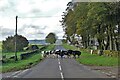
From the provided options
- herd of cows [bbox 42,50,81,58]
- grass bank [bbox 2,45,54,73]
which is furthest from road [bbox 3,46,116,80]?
herd of cows [bbox 42,50,81,58]

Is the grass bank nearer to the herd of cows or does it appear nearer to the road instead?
the road

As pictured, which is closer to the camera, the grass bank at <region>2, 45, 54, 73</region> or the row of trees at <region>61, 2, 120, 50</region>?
the grass bank at <region>2, 45, 54, 73</region>

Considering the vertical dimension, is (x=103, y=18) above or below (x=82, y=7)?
below

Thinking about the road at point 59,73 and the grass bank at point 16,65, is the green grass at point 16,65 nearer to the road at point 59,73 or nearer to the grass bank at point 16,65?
the grass bank at point 16,65

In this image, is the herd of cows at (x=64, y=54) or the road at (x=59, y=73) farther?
the herd of cows at (x=64, y=54)

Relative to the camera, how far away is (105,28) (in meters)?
64.8

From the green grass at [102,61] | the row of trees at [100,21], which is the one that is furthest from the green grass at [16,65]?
the row of trees at [100,21]

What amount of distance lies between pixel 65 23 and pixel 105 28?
1438 inches

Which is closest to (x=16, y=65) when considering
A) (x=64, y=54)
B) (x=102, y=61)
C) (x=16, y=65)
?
(x=16, y=65)

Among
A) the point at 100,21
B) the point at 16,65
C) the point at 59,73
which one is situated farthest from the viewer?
the point at 100,21

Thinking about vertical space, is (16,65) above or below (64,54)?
below

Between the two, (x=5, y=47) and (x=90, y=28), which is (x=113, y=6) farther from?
(x=5, y=47)

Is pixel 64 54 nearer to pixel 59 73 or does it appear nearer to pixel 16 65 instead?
pixel 16 65

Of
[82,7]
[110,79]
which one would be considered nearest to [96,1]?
[82,7]
